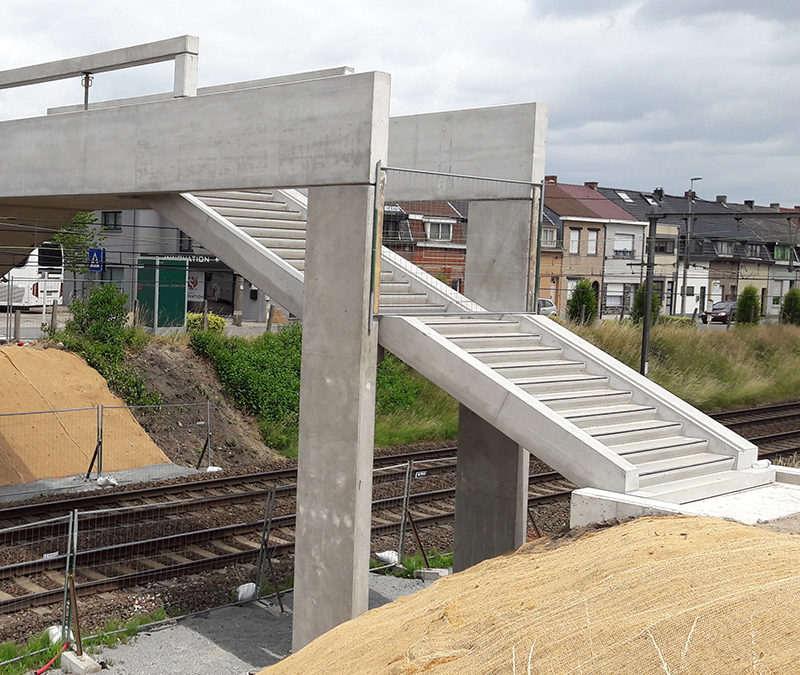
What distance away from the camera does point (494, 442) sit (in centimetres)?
1267

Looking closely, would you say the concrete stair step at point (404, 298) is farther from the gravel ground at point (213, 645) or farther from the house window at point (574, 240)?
the house window at point (574, 240)

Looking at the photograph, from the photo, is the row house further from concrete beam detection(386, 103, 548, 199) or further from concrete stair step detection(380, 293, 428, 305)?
concrete stair step detection(380, 293, 428, 305)

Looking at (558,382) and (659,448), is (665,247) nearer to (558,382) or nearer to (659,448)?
(558,382)

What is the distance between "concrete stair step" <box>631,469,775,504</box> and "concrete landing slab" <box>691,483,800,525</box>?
0.23 ft

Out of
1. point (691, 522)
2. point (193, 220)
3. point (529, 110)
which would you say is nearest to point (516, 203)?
point (529, 110)

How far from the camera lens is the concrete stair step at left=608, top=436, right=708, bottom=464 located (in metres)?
9.96

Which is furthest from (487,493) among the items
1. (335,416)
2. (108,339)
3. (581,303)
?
(581,303)

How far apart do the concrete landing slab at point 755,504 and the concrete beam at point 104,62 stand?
8227 millimetres

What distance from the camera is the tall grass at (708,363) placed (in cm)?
3108

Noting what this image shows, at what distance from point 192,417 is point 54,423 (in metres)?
3.82

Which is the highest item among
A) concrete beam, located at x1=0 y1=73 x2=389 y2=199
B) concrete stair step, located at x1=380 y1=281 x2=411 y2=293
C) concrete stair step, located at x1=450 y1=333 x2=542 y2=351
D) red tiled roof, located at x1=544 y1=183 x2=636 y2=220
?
red tiled roof, located at x1=544 y1=183 x2=636 y2=220

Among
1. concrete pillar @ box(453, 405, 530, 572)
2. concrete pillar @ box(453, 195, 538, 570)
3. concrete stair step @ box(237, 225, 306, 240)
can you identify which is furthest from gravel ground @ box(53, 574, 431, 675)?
concrete stair step @ box(237, 225, 306, 240)

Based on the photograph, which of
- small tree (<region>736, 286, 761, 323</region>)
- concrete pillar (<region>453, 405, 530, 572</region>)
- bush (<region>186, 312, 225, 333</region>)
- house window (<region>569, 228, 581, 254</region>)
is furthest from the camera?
house window (<region>569, 228, 581, 254</region>)

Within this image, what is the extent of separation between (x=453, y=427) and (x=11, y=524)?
495 inches
